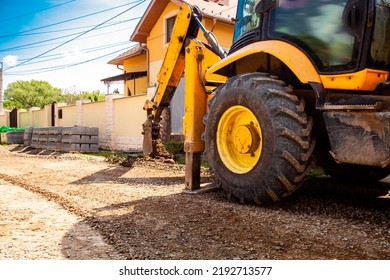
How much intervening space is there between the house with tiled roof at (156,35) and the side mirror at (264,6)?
8131 mm

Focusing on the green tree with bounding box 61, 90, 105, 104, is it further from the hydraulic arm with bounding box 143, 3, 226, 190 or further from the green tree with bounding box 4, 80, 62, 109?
the hydraulic arm with bounding box 143, 3, 226, 190

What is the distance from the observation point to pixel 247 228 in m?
3.05

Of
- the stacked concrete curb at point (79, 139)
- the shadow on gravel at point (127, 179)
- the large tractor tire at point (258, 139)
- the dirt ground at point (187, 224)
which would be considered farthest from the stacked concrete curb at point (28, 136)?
the large tractor tire at point (258, 139)

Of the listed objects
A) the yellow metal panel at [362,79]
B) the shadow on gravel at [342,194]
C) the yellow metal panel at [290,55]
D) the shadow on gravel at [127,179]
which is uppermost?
the yellow metal panel at [290,55]

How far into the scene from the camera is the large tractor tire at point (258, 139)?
3.28 meters

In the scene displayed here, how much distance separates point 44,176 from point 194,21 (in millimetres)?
3322

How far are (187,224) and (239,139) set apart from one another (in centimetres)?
105

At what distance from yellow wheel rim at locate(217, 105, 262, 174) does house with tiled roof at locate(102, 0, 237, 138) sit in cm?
803

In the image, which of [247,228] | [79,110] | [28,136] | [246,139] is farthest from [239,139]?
[79,110]

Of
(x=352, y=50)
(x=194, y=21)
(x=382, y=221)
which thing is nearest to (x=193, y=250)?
(x=382, y=221)

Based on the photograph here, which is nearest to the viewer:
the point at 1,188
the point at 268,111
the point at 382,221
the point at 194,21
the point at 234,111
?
the point at 382,221

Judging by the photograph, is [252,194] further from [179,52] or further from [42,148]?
[42,148]

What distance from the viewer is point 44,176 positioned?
6.21 m

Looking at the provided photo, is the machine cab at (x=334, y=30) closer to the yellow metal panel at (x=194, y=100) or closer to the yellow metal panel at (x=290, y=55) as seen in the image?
the yellow metal panel at (x=290, y=55)
